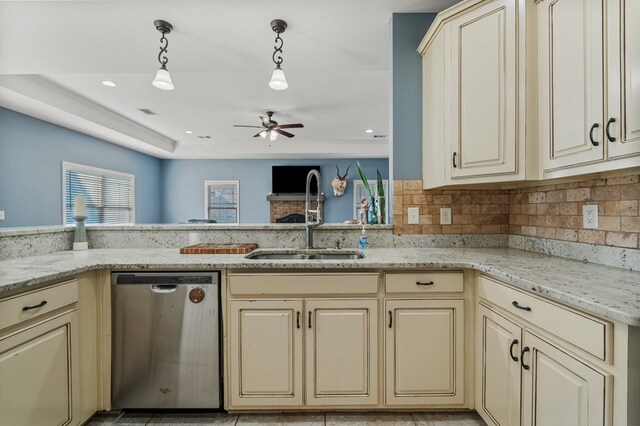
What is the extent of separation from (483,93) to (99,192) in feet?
19.9

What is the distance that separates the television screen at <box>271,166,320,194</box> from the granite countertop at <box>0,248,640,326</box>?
16.1 ft

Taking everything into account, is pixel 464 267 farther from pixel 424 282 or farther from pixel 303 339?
pixel 303 339

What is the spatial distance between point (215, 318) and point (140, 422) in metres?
0.66

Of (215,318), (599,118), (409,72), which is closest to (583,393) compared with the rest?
(599,118)

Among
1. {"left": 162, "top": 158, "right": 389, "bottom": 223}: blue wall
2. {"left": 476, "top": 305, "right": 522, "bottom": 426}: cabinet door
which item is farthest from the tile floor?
{"left": 162, "top": 158, "right": 389, "bottom": 223}: blue wall

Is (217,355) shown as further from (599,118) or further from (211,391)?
(599,118)

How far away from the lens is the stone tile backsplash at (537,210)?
4.23 feet

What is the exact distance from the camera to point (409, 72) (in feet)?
6.54

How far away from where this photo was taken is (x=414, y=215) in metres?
1.98

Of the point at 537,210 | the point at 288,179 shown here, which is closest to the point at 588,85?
the point at 537,210

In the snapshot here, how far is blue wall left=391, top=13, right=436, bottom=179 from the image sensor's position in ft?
6.54

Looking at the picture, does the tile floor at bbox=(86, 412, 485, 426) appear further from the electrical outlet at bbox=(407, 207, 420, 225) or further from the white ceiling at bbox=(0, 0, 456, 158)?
the white ceiling at bbox=(0, 0, 456, 158)

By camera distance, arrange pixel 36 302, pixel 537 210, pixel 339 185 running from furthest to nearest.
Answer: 1. pixel 339 185
2. pixel 537 210
3. pixel 36 302

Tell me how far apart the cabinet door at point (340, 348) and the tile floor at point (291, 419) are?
13cm
